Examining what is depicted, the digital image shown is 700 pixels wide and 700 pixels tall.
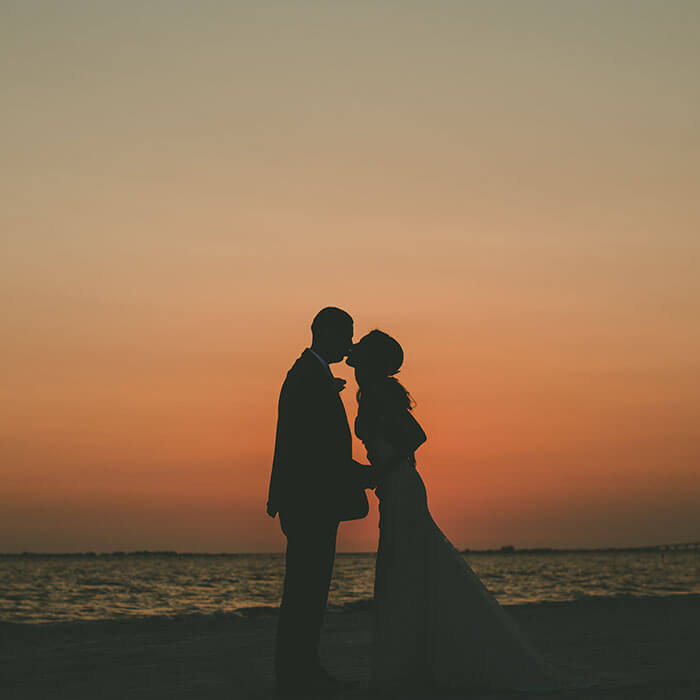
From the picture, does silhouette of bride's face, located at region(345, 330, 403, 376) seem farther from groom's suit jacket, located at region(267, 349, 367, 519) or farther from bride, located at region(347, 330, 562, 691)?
groom's suit jacket, located at region(267, 349, 367, 519)

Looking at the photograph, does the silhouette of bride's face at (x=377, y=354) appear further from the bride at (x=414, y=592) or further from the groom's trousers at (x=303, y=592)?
the groom's trousers at (x=303, y=592)

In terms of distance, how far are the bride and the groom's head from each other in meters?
0.12

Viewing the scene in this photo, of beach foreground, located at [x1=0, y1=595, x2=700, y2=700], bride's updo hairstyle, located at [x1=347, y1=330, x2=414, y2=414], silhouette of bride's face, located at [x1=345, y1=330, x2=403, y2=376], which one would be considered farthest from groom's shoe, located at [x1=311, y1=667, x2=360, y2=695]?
silhouette of bride's face, located at [x1=345, y1=330, x2=403, y2=376]

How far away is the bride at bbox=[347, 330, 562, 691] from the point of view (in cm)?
528

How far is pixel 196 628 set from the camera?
30.4 ft

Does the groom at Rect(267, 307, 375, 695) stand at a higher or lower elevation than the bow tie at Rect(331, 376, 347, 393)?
lower

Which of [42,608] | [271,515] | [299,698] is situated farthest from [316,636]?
[42,608]

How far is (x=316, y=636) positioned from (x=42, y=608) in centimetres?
2622

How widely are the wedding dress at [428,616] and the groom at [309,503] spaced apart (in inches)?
11.5

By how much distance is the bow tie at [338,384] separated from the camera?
5555 mm

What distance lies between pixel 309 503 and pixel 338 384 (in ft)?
2.71

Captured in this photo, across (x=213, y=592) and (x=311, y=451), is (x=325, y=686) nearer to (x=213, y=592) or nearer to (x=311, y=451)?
(x=311, y=451)

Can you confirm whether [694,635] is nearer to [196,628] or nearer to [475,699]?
[475,699]

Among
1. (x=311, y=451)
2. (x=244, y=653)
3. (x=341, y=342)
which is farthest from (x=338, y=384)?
(x=244, y=653)
